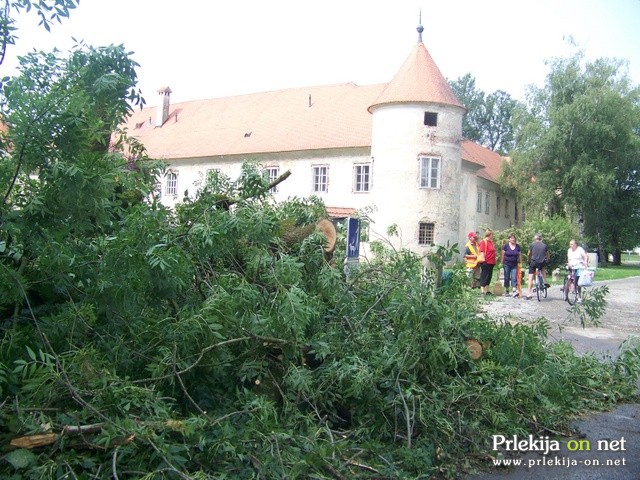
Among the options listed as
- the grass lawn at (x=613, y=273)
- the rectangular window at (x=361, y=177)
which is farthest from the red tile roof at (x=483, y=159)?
the grass lawn at (x=613, y=273)

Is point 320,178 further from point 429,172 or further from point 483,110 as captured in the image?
point 483,110

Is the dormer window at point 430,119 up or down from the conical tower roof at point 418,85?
down

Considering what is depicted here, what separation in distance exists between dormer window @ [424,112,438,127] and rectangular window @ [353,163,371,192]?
13.3ft

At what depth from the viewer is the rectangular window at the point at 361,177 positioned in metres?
36.1

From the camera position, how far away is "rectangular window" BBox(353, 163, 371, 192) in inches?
1420

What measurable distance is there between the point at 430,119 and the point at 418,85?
1.85m

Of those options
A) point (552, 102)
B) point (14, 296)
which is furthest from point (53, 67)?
point (552, 102)

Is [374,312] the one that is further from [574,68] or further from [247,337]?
[574,68]

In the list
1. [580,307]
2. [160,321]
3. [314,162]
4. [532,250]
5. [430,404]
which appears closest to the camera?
[160,321]

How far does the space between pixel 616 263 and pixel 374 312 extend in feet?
183

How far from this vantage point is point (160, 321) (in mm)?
4176

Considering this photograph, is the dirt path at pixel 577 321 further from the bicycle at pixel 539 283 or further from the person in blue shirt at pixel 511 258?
the person in blue shirt at pixel 511 258

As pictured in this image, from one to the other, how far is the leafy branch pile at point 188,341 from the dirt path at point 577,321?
5.28ft

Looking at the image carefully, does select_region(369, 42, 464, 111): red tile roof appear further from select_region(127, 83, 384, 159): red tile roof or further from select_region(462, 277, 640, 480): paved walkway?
select_region(462, 277, 640, 480): paved walkway
